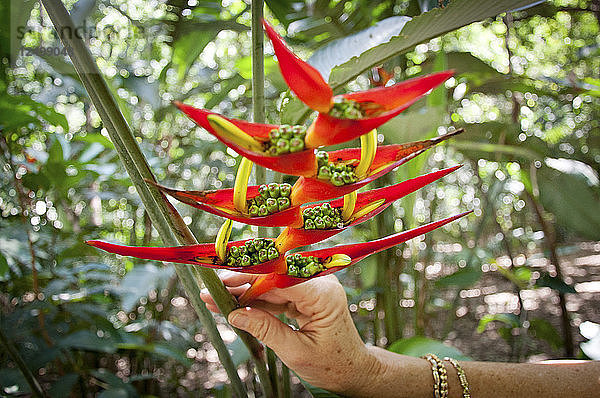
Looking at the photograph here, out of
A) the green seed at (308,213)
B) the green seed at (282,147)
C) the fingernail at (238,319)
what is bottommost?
the fingernail at (238,319)

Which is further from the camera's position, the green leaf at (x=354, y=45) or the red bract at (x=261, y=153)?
the green leaf at (x=354, y=45)

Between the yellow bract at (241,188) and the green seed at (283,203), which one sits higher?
the yellow bract at (241,188)

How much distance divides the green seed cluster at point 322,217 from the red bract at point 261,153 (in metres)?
0.05

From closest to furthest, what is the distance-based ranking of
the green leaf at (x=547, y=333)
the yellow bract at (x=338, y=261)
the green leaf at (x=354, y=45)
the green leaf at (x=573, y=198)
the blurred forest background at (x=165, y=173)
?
the yellow bract at (x=338, y=261) → the green leaf at (x=354, y=45) → the blurred forest background at (x=165, y=173) → the green leaf at (x=573, y=198) → the green leaf at (x=547, y=333)

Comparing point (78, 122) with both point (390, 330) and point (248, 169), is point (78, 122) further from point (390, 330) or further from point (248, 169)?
point (248, 169)

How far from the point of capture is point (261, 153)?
0.17 m

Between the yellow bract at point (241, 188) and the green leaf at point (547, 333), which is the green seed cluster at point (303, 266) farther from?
the green leaf at point (547, 333)

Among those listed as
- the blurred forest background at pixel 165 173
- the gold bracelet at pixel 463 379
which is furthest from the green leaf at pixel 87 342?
the gold bracelet at pixel 463 379

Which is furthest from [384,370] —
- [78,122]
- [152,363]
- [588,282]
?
[588,282]

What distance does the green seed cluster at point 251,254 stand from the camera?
0.23 m

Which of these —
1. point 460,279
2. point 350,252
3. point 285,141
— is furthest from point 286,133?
point 460,279

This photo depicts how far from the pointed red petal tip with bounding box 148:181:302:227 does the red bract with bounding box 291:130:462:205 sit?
0.03ft

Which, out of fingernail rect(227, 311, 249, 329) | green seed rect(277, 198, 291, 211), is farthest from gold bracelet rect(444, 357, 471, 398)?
green seed rect(277, 198, 291, 211)

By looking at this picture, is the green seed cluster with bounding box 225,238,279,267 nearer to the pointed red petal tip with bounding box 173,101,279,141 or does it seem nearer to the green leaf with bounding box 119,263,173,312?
the pointed red petal tip with bounding box 173,101,279,141
